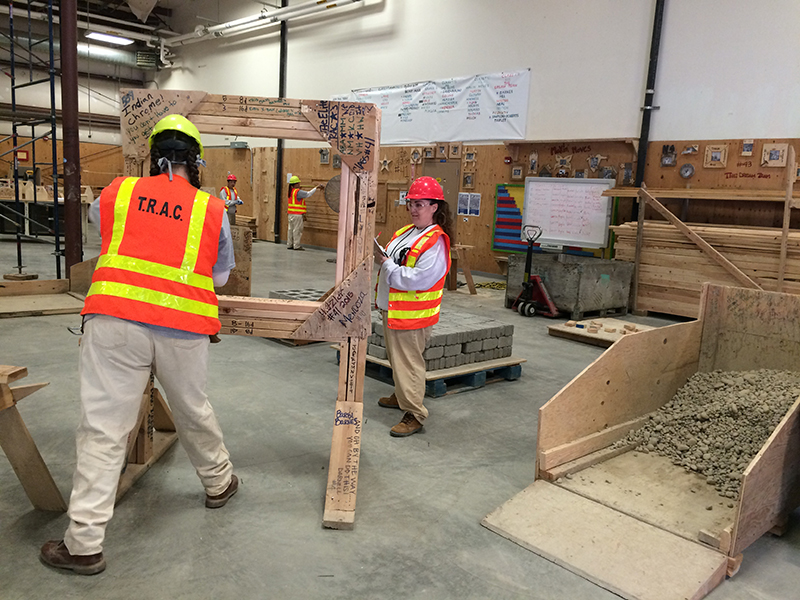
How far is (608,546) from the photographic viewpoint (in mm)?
3004

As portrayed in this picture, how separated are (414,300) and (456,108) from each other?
32.3 ft

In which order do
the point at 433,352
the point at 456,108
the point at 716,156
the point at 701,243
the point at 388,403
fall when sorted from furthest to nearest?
the point at 456,108
the point at 716,156
the point at 701,243
the point at 433,352
the point at 388,403

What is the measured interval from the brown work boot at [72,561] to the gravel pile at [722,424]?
119 inches

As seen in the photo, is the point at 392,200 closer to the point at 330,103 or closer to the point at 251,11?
the point at 251,11

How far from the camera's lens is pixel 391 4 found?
14211 mm

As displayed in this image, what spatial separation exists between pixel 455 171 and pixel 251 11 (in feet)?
29.7

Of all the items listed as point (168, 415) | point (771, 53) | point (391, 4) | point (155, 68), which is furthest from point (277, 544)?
point (155, 68)

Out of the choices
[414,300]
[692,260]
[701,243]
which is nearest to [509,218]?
[692,260]

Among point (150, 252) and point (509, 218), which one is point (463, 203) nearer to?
point (509, 218)

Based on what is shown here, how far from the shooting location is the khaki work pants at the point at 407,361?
4.26m

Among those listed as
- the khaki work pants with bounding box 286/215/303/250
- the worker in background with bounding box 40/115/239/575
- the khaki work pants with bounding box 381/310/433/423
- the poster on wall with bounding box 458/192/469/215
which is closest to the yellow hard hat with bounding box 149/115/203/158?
the worker in background with bounding box 40/115/239/575

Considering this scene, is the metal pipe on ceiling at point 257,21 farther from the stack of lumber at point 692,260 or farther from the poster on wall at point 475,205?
the stack of lumber at point 692,260

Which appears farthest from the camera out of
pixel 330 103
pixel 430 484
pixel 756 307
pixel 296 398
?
pixel 296 398

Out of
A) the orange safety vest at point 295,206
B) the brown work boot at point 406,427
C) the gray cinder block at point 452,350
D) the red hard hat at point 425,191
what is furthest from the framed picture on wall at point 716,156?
the orange safety vest at point 295,206
